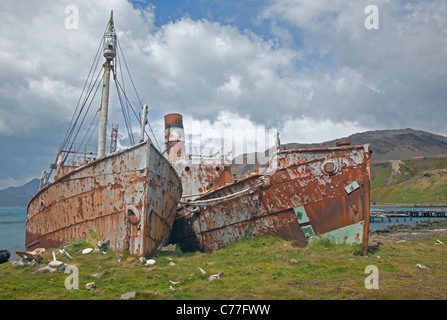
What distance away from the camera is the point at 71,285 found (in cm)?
604

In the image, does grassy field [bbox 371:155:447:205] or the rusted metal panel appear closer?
the rusted metal panel

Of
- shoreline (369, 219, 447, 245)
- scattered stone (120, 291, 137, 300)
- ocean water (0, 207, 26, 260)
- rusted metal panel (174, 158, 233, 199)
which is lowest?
ocean water (0, 207, 26, 260)

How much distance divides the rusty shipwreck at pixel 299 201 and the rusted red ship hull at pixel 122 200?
1.93 m

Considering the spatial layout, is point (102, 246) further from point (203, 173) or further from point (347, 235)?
point (347, 235)

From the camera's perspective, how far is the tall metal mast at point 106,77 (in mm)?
11828

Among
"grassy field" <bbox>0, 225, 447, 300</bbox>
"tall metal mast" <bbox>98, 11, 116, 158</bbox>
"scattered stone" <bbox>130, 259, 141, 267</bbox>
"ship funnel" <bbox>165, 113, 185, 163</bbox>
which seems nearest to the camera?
"grassy field" <bbox>0, 225, 447, 300</bbox>

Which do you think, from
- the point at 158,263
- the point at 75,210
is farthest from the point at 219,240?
the point at 75,210

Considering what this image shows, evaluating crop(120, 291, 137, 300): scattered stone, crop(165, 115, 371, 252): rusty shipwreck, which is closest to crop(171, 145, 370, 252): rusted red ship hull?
crop(165, 115, 371, 252): rusty shipwreck

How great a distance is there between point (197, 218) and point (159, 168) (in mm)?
3818

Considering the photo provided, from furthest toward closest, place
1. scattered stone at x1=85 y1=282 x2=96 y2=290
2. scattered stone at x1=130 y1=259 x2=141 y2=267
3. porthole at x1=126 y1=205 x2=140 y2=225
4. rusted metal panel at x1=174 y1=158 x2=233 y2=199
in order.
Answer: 1. rusted metal panel at x1=174 y1=158 x2=233 y2=199
2. porthole at x1=126 y1=205 x2=140 y2=225
3. scattered stone at x1=130 y1=259 x2=141 y2=267
4. scattered stone at x1=85 y1=282 x2=96 y2=290

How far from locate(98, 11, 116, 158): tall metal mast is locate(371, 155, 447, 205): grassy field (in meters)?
93.2

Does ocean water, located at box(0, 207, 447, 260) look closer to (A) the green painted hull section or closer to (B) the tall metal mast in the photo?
(B) the tall metal mast

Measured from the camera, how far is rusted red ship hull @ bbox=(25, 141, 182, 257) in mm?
9248
